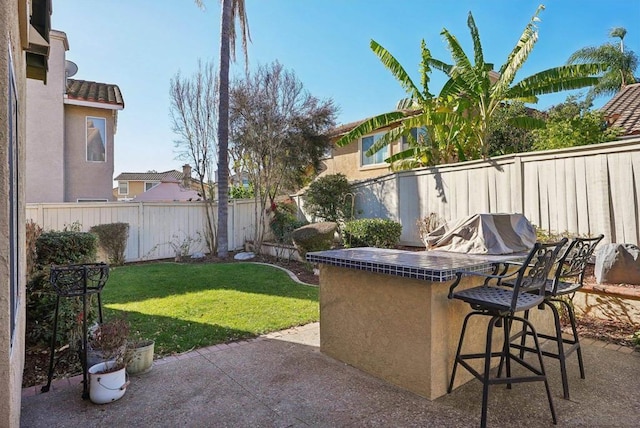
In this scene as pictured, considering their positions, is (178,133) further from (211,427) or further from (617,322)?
(617,322)

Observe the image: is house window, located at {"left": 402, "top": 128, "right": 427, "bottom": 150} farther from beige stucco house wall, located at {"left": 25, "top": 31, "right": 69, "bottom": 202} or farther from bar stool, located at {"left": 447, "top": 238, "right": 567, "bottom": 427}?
beige stucco house wall, located at {"left": 25, "top": 31, "right": 69, "bottom": 202}

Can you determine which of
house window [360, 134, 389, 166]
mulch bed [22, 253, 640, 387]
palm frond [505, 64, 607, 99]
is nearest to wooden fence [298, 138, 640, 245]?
mulch bed [22, 253, 640, 387]

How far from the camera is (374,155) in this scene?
15562 mm

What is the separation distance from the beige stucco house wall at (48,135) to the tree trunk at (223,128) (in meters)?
6.24

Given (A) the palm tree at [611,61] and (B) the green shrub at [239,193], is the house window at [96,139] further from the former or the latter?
(A) the palm tree at [611,61]

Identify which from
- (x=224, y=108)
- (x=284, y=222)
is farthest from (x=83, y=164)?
(x=284, y=222)

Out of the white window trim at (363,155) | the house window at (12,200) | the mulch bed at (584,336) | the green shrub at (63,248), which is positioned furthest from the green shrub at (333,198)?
the house window at (12,200)

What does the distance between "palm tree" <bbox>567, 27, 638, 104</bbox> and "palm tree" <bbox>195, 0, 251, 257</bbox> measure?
69.6 feet

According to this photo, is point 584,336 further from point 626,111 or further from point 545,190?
point 626,111

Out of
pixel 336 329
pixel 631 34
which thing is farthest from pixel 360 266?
pixel 631 34

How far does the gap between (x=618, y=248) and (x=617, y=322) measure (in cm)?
109

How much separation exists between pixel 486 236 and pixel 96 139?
49.3 ft

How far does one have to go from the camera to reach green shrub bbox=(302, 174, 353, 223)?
1190 cm

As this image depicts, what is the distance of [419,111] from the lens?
1243 centimetres
